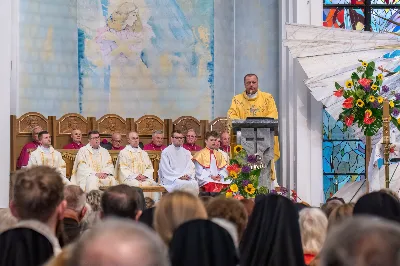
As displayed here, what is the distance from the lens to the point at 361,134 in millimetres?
15586

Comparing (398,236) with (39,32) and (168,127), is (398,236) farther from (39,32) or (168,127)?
(39,32)

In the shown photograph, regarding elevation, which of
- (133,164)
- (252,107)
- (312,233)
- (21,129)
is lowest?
(312,233)

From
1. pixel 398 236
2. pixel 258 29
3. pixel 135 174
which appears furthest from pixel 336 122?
pixel 398 236

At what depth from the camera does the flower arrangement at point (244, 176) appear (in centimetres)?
1097

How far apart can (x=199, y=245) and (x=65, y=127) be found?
12.2 meters

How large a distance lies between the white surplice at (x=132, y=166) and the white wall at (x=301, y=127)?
2984mm

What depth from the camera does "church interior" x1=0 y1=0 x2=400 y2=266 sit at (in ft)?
45.6

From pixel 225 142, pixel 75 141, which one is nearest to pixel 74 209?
pixel 75 141

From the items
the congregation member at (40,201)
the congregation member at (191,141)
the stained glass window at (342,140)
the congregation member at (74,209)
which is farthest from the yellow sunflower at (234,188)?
the congregation member at (40,201)

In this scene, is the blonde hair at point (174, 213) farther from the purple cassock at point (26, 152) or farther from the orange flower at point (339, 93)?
the purple cassock at point (26, 152)

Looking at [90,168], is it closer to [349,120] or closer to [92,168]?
[92,168]

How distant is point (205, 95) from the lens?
1709 cm

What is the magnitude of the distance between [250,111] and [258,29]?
3.59 metres

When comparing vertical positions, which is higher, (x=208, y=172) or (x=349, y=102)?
(x=349, y=102)
